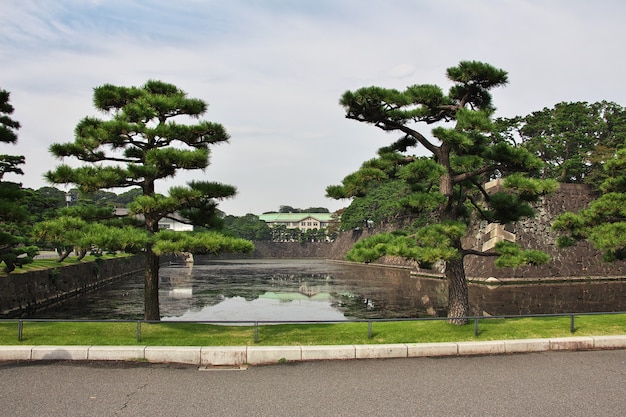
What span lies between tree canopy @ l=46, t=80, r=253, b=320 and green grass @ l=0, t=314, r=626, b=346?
1.78 meters

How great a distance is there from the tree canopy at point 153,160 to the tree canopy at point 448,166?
3211mm

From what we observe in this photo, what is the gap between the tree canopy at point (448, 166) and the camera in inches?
416

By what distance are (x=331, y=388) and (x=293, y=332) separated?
10.7 ft

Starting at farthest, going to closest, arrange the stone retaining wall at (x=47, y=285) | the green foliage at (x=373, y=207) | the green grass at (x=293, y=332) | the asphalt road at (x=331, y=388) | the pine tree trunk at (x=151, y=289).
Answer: the green foliage at (x=373, y=207)
the stone retaining wall at (x=47, y=285)
the pine tree trunk at (x=151, y=289)
the green grass at (x=293, y=332)
the asphalt road at (x=331, y=388)

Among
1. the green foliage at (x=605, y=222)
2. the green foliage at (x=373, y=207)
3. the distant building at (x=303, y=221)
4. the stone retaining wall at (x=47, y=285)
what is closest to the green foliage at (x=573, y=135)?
the green foliage at (x=373, y=207)

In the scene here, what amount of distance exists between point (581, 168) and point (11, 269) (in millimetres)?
46037

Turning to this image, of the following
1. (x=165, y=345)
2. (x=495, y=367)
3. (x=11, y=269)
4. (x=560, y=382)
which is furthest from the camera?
(x=11, y=269)

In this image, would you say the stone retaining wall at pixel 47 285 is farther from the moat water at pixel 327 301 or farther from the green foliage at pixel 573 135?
the green foliage at pixel 573 135

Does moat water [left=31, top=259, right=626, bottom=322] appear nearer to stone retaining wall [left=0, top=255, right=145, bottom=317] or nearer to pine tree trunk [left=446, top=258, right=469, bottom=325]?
stone retaining wall [left=0, top=255, right=145, bottom=317]

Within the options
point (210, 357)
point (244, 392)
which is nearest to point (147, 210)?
point (210, 357)

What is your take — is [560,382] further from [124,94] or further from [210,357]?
[124,94]

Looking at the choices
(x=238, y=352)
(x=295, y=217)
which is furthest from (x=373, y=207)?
(x=295, y=217)

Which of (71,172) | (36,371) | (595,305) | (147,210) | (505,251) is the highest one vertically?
(71,172)

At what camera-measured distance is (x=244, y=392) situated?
6.82 m
